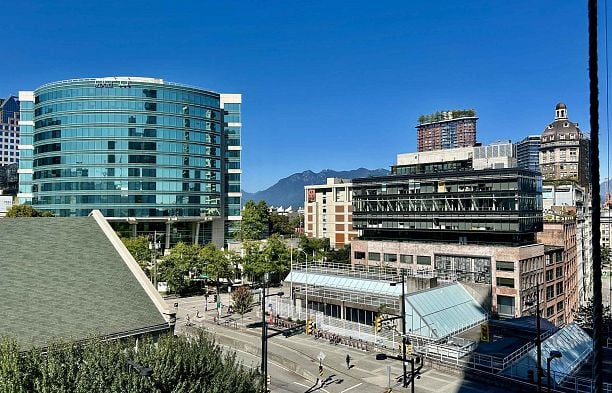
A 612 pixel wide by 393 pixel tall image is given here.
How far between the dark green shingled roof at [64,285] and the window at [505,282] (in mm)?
48130

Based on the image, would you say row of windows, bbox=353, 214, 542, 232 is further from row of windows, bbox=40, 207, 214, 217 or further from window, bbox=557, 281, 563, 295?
row of windows, bbox=40, 207, 214, 217

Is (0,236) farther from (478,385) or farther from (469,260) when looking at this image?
(469,260)

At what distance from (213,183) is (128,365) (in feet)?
295

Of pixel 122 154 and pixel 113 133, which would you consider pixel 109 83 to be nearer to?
pixel 113 133

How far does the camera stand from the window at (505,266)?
6005 centimetres

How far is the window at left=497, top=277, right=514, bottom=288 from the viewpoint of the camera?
5977cm

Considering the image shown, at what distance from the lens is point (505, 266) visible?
199ft

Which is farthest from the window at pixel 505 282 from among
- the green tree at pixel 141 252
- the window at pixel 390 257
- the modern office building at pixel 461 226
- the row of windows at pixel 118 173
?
the row of windows at pixel 118 173

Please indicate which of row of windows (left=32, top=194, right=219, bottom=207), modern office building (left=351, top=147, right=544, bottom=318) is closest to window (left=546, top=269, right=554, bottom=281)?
modern office building (left=351, top=147, right=544, bottom=318)

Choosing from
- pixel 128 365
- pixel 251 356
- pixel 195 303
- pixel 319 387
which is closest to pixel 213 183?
pixel 195 303

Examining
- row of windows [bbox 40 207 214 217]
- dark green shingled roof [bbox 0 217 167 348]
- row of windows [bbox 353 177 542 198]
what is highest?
row of windows [bbox 353 177 542 198]

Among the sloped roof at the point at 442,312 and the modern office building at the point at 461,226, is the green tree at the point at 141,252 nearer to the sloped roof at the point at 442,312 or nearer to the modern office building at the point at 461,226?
the modern office building at the point at 461,226

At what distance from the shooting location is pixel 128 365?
1733 centimetres

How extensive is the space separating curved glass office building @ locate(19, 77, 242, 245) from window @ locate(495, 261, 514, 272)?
211 feet
